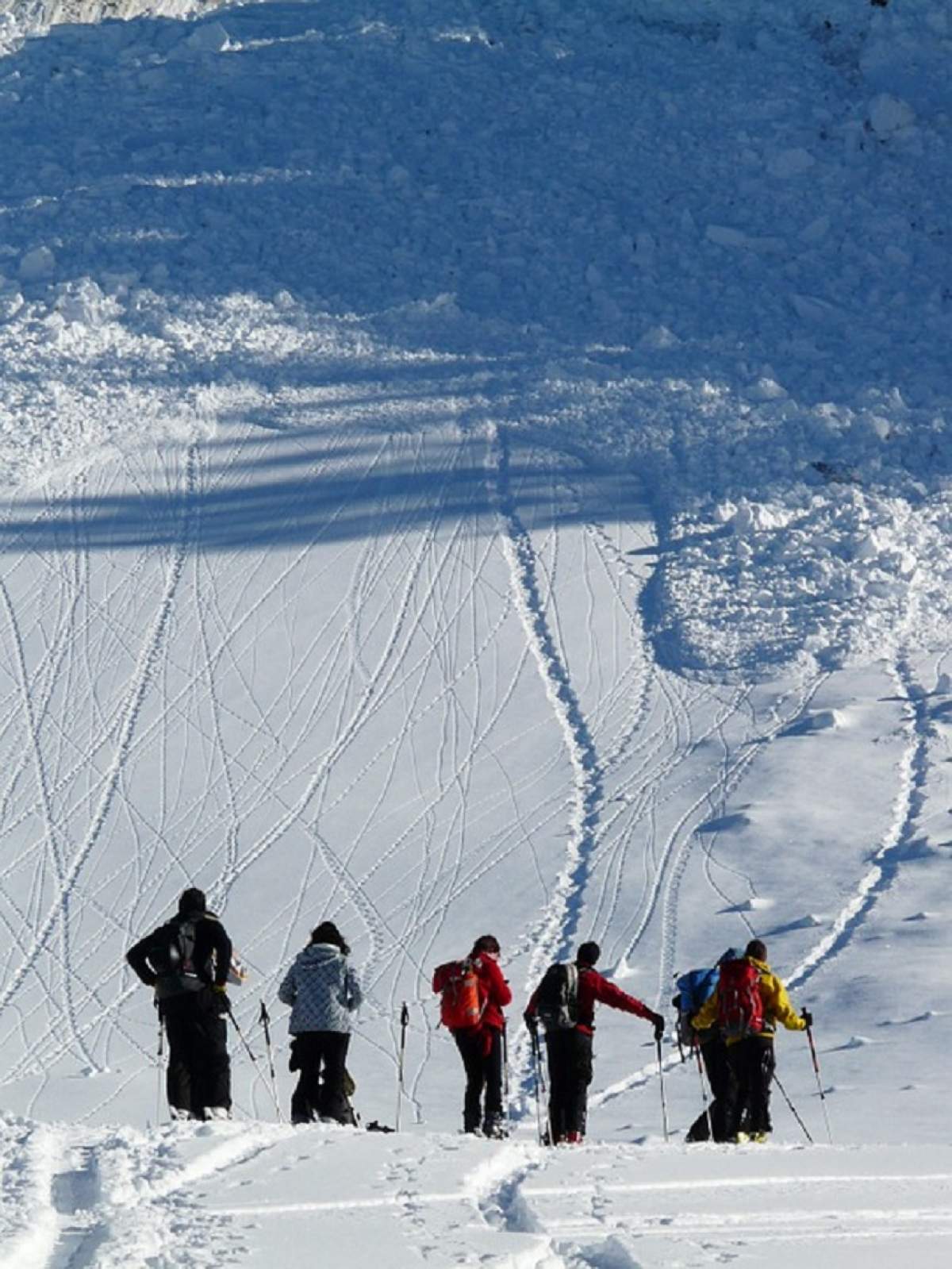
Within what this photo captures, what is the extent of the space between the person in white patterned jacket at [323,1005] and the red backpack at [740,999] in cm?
182

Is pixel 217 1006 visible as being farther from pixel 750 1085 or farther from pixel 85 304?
pixel 85 304

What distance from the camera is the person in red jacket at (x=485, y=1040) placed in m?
12.0

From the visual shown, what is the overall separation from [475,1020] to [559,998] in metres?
0.45

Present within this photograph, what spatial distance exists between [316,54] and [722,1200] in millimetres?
29624

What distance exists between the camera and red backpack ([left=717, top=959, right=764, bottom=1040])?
11883mm

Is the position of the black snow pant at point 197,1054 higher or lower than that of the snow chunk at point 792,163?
lower

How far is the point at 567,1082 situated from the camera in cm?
1200

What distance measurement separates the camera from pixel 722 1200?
28.9 ft

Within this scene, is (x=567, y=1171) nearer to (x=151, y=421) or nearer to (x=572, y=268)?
(x=151, y=421)

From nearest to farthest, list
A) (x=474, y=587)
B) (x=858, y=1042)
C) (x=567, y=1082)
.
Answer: (x=567, y=1082) < (x=858, y=1042) < (x=474, y=587)

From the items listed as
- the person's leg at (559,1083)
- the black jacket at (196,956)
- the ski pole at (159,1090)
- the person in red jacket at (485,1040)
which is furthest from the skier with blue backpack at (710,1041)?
the ski pole at (159,1090)

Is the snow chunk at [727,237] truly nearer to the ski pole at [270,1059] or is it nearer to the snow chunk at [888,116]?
the snow chunk at [888,116]

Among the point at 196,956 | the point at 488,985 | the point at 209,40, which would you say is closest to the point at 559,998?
the point at 488,985

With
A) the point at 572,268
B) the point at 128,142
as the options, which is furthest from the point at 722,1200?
the point at 128,142
